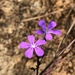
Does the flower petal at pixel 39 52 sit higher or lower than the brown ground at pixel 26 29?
lower

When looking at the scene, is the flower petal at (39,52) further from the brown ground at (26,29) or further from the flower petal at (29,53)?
the brown ground at (26,29)

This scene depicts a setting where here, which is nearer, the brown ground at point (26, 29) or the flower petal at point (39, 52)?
the flower petal at point (39, 52)

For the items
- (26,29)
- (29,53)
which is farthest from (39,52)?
(26,29)

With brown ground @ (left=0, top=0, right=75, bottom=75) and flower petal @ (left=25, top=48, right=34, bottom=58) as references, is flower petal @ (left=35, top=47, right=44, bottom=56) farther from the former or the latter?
brown ground @ (left=0, top=0, right=75, bottom=75)

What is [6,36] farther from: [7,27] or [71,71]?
[71,71]

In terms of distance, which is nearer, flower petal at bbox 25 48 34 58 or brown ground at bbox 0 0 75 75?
flower petal at bbox 25 48 34 58

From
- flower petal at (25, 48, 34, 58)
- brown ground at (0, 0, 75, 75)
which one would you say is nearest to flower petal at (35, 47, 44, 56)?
flower petal at (25, 48, 34, 58)

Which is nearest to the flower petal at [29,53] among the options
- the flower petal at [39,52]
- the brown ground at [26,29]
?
the flower petal at [39,52]

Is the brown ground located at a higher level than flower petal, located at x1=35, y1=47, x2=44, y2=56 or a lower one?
higher
